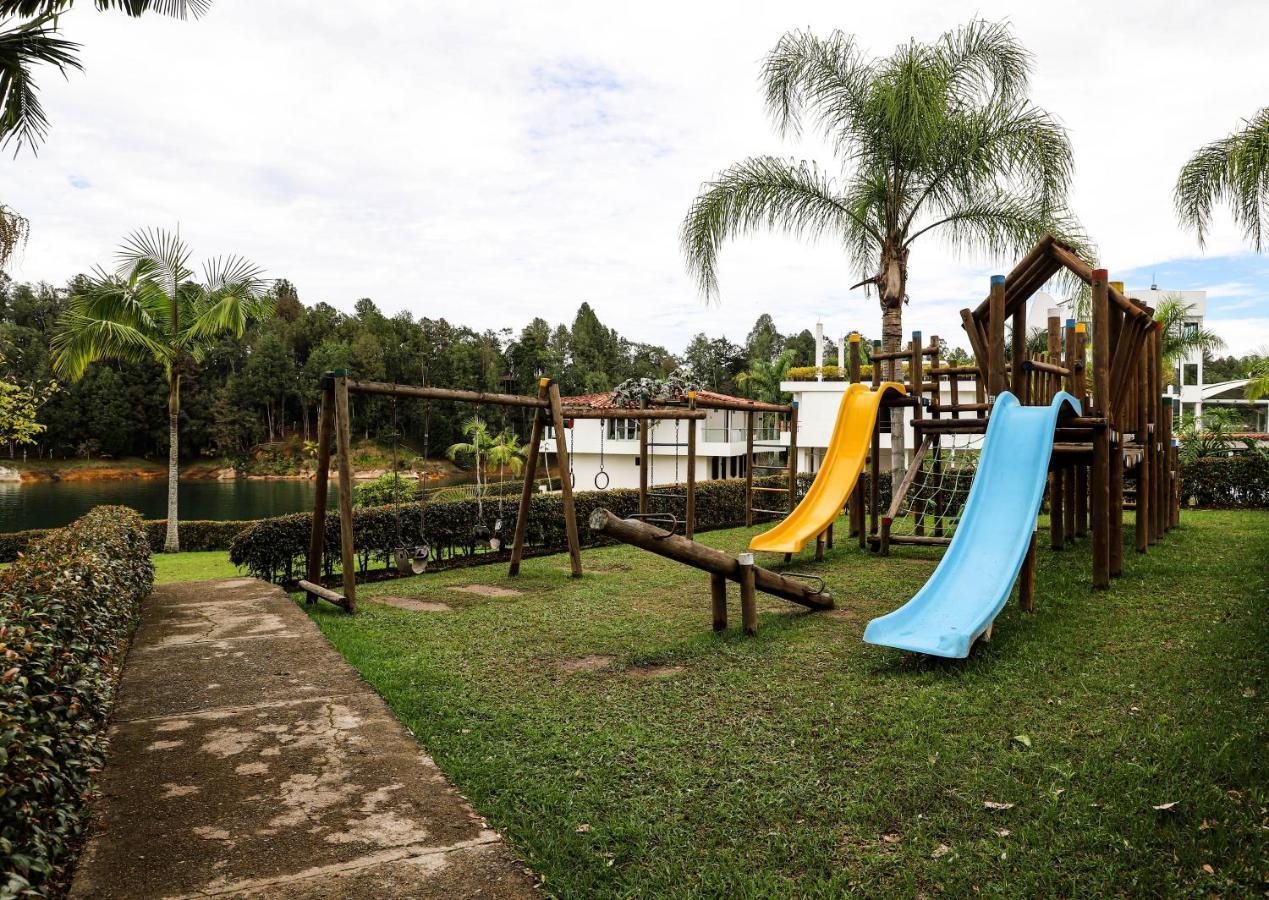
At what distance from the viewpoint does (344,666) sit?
19.8 ft

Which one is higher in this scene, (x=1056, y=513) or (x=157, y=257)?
(x=157, y=257)

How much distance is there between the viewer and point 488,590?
970 cm

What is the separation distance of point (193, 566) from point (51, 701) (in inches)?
542

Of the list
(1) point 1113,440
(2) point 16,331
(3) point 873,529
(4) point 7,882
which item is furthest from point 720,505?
(2) point 16,331

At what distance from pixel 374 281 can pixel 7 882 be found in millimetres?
82764

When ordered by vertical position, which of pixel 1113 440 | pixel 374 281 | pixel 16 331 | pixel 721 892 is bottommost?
pixel 721 892

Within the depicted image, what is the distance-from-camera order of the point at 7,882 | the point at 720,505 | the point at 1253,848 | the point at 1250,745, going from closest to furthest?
1. the point at 7,882
2. the point at 1253,848
3. the point at 1250,745
4. the point at 720,505

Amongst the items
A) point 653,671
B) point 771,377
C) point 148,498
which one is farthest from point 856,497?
point 148,498

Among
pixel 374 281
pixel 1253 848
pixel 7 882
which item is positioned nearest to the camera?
pixel 7 882

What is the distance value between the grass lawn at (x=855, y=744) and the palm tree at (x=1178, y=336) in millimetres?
20602

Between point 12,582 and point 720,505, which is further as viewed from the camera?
point 720,505

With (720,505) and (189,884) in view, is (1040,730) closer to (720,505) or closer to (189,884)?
(189,884)

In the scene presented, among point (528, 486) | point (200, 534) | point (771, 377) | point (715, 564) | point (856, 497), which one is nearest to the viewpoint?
point (715, 564)

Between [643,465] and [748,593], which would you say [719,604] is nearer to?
[748,593]
